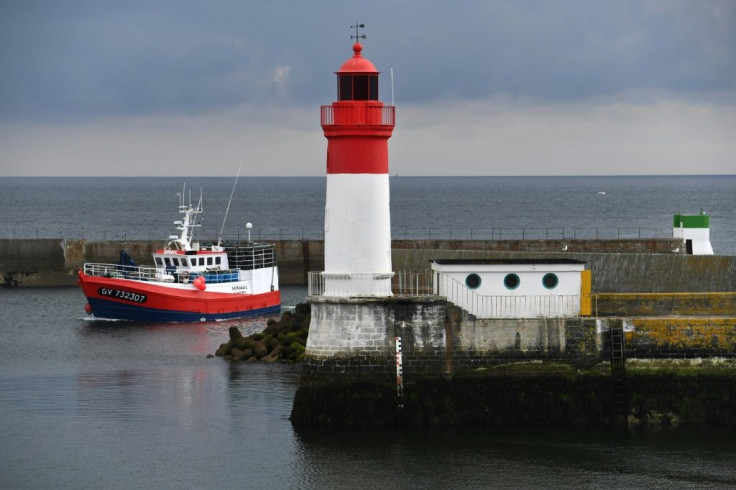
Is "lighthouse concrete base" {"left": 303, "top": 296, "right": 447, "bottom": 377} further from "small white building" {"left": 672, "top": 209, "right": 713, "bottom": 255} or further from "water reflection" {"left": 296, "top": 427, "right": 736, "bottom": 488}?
"small white building" {"left": 672, "top": 209, "right": 713, "bottom": 255}


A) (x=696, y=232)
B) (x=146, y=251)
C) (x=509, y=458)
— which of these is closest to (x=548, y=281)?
(x=509, y=458)

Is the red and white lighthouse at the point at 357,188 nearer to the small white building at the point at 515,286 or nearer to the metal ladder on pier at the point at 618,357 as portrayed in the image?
the small white building at the point at 515,286

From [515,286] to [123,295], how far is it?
22780mm

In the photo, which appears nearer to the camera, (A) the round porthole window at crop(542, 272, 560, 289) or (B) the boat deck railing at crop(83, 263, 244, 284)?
(A) the round porthole window at crop(542, 272, 560, 289)

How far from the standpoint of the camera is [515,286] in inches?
936

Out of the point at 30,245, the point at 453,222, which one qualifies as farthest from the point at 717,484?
the point at 453,222

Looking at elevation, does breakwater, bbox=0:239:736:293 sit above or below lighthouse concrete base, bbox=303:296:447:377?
above

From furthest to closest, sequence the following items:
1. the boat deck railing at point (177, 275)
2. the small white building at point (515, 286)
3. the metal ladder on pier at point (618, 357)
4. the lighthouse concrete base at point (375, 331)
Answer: the boat deck railing at point (177, 275)
the small white building at point (515, 286)
the metal ladder on pier at point (618, 357)
the lighthouse concrete base at point (375, 331)

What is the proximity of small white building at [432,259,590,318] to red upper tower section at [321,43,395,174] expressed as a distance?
2.40 metres

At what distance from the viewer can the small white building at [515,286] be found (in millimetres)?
23625

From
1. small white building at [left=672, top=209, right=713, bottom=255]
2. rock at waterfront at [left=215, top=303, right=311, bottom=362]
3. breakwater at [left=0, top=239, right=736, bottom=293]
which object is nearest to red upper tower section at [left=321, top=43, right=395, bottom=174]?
rock at waterfront at [left=215, top=303, right=311, bottom=362]

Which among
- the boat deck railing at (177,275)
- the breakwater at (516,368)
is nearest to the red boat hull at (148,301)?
the boat deck railing at (177,275)

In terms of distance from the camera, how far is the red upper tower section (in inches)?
901

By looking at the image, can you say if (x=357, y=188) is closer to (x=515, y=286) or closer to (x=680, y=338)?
(x=515, y=286)
